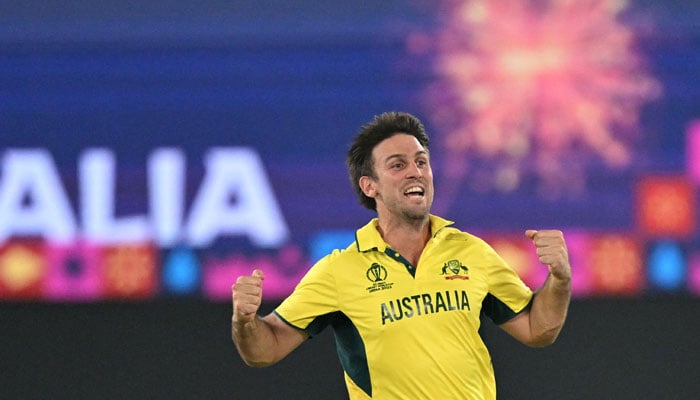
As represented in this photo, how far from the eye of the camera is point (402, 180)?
412cm

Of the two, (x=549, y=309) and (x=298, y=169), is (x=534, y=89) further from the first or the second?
(x=549, y=309)

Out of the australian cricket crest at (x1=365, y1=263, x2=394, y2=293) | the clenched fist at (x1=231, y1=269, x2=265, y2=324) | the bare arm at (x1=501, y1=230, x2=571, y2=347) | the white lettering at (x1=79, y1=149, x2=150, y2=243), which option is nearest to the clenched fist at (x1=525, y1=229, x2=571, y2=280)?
the bare arm at (x1=501, y1=230, x2=571, y2=347)

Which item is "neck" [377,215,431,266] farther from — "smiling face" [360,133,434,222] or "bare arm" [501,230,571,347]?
"bare arm" [501,230,571,347]

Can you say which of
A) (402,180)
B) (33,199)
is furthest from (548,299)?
(33,199)

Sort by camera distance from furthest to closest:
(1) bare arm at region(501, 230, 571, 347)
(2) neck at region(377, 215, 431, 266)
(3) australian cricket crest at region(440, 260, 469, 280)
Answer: (2) neck at region(377, 215, 431, 266), (3) australian cricket crest at region(440, 260, 469, 280), (1) bare arm at region(501, 230, 571, 347)

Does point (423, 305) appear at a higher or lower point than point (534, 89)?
lower

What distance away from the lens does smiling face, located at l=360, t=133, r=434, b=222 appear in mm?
4090

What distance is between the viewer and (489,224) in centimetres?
590

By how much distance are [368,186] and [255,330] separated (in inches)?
29.1

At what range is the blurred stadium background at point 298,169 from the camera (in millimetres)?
5910

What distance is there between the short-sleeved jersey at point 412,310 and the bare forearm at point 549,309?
0.23 feet

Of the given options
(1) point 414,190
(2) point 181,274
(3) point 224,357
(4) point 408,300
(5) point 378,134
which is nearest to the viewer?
(4) point 408,300

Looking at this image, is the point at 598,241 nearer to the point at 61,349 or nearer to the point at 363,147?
the point at 363,147

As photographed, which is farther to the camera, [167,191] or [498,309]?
[167,191]
